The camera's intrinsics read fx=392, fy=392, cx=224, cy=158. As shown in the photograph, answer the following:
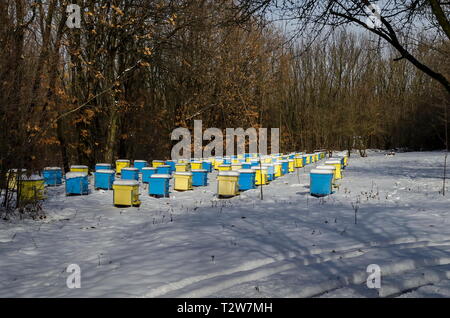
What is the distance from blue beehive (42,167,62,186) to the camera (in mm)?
11828

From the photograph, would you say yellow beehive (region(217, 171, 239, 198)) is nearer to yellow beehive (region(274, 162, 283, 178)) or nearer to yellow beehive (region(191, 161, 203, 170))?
yellow beehive (region(191, 161, 203, 170))

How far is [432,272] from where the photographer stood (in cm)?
463

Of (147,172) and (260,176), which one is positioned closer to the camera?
(260,176)

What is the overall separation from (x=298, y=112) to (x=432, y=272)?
3414cm

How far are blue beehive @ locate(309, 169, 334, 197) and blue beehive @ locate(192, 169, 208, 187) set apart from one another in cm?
403

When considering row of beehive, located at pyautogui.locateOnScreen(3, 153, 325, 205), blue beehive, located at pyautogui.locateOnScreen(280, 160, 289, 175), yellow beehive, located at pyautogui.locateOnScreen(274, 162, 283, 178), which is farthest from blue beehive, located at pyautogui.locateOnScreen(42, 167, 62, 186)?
blue beehive, located at pyautogui.locateOnScreen(280, 160, 289, 175)

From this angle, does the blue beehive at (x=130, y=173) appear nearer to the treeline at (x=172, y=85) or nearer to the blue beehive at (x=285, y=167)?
the treeline at (x=172, y=85)

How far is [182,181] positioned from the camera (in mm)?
12172

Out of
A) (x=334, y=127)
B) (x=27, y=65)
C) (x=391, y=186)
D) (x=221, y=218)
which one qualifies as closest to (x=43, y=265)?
(x=221, y=218)

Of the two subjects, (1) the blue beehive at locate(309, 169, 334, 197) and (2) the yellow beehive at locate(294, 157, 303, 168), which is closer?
(1) the blue beehive at locate(309, 169, 334, 197)

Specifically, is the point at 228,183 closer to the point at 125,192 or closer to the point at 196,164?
the point at 125,192

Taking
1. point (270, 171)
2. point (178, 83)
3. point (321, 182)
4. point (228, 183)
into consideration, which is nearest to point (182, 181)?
point (228, 183)

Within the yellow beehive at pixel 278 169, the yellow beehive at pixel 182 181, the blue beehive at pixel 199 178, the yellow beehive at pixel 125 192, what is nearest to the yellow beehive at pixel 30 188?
the yellow beehive at pixel 125 192

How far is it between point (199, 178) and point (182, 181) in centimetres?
108
